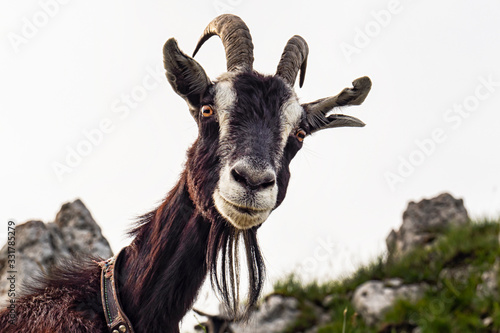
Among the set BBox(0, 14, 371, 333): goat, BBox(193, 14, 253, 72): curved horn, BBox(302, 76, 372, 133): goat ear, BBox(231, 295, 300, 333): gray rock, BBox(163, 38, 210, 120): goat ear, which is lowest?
BBox(231, 295, 300, 333): gray rock

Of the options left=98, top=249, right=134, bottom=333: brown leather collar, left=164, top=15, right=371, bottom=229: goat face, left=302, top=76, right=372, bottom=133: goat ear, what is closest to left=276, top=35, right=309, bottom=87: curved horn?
left=164, top=15, right=371, bottom=229: goat face

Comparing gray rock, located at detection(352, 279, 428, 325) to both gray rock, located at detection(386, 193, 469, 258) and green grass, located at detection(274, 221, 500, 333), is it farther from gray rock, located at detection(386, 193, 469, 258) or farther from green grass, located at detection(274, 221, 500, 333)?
gray rock, located at detection(386, 193, 469, 258)

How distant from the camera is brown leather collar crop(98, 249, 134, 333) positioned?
3068mm

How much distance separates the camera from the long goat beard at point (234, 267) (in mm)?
3314

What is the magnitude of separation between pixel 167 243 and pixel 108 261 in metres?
0.45

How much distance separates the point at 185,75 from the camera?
344cm

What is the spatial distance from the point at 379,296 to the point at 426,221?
74.1 inches

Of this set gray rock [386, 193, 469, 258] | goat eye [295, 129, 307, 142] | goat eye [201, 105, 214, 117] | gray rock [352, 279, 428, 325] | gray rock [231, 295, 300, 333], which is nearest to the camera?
goat eye [201, 105, 214, 117]

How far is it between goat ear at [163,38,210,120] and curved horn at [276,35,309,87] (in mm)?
696

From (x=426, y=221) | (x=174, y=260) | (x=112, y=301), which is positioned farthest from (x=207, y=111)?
(x=426, y=221)

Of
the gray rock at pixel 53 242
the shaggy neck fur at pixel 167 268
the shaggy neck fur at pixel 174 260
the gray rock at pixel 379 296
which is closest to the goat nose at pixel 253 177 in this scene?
the shaggy neck fur at pixel 174 260

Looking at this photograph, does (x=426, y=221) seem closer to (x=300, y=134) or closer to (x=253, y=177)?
(x=300, y=134)

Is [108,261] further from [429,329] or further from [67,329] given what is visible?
[429,329]

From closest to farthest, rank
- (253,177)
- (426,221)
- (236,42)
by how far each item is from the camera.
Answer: (253,177)
(236,42)
(426,221)
